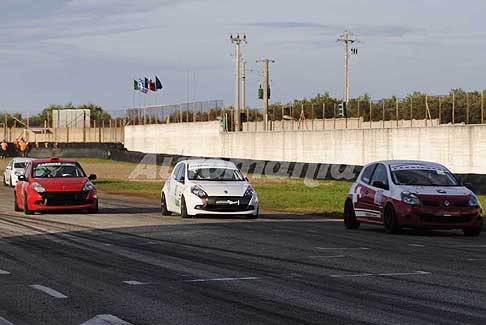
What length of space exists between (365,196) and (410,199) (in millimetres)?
1585

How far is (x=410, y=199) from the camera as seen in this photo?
826 inches

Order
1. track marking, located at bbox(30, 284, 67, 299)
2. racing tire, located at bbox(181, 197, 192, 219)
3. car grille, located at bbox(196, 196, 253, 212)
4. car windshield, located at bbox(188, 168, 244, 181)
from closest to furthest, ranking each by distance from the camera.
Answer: track marking, located at bbox(30, 284, 67, 299)
car grille, located at bbox(196, 196, 253, 212)
racing tire, located at bbox(181, 197, 192, 219)
car windshield, located at bbox(188, 168, 244, 181)

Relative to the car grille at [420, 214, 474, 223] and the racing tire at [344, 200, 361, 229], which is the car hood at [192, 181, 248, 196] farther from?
the car grille at [420, 214, 474, 223]

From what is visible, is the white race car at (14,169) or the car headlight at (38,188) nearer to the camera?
the car headlight at (38,188)

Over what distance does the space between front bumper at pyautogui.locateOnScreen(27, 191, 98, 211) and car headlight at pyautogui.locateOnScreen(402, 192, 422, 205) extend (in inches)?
381

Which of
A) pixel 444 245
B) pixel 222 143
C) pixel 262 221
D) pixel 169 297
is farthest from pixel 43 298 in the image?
pixel 222 143

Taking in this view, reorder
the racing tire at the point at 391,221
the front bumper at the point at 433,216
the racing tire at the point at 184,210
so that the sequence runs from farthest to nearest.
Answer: the racing tire at the point at 184,210, the racing tire at the point at 391,221, the front bumper at the point at 433,216

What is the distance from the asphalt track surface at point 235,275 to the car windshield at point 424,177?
1043 millimetres

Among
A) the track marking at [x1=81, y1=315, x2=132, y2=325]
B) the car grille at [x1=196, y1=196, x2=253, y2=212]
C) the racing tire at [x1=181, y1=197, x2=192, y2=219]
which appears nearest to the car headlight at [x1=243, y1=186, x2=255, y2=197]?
the car grille at [x1=196, y1=196, x2=253, y2=212]

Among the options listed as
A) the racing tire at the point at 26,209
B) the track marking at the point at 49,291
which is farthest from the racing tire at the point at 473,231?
the racing tire at the point at 26,209

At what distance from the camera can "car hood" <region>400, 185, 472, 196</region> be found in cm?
2114

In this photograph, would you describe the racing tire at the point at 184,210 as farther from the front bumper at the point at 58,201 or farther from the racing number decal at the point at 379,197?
the racing number decal at the point at 379,197

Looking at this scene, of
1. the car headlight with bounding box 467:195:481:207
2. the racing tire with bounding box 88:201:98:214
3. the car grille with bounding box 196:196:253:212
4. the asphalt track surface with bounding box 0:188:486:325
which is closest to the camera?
the asphalt track surface with bounding box 0:188:486:325

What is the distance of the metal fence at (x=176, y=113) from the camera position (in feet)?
259
